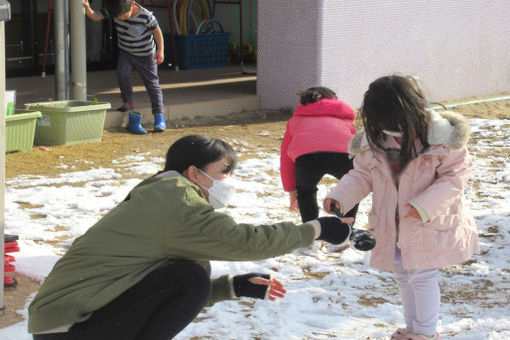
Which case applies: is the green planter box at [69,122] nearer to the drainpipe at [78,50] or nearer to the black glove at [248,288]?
the drainpipe at [78,50]

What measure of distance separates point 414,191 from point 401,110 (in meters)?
0.35

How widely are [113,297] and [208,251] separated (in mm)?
335

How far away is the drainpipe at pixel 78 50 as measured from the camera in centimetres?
819

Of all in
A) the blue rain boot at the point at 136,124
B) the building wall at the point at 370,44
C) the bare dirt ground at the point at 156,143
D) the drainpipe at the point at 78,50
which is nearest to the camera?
the bare dirt ground at the point at 156,143

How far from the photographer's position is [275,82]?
993cm

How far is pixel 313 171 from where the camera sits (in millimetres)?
4859

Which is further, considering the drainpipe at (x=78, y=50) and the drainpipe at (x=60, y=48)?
the drainpipe at (x=78, y=50)

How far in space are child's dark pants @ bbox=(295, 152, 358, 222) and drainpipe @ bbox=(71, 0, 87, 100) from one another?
12.9ft

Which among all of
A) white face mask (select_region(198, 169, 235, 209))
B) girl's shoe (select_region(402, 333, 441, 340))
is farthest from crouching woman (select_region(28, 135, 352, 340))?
girl's shoe (select_region(402, 333, 441, 340))

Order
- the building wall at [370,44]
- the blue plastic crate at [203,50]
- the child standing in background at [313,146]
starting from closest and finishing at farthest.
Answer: the child standing in background at [313,146] → the building wall at [370,44] → the blue plastic crate at [203,50]

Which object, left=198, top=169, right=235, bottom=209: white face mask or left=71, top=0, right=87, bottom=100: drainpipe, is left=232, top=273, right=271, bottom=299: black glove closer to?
left=198, top=169, right=235, bottom=209: white face mask

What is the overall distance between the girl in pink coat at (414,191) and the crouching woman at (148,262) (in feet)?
2.32

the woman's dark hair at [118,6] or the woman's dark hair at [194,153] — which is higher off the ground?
the woman's dark hair at [118,6]

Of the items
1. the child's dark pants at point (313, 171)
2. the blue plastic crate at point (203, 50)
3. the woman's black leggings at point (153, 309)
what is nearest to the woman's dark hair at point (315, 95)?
the child's dark pants at point (313, 171)
